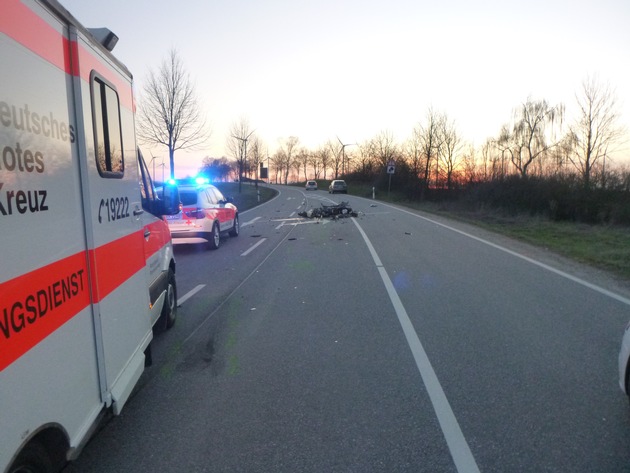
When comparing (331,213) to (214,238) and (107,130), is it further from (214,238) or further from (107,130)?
(107,130)

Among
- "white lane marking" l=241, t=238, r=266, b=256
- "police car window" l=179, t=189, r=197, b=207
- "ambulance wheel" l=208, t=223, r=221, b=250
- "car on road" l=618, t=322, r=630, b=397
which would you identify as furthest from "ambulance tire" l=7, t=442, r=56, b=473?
"ambulance wheel" l=208, t=223, r=221, b=250

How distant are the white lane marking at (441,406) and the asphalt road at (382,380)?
1cm

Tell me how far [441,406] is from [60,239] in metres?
2.99

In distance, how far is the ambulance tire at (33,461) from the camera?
2.06 meters

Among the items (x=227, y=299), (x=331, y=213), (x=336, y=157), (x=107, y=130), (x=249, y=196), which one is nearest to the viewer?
(x=107, y=130)

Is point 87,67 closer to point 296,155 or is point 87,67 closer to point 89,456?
point 89,456

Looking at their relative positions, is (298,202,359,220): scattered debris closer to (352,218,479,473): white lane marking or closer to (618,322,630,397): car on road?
(352,218,479,473): white lane marking

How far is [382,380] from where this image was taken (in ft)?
13.8

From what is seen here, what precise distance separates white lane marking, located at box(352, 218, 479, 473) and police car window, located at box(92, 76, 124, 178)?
302 centimetres

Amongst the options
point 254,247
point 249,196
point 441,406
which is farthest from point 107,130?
point 249,196

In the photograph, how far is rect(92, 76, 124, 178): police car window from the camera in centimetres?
308

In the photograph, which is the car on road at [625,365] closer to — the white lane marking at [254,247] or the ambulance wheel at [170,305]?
the ambulance wheel at [170,305]

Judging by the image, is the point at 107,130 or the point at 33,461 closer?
the point at 33,461

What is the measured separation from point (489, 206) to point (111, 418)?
92.1 feet
